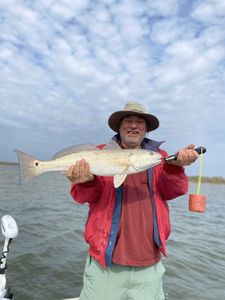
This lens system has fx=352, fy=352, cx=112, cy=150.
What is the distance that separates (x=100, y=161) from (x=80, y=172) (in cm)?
30

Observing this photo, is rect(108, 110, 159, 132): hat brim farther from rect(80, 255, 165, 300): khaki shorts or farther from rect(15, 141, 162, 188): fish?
rect(80, 255, 165, 300): khaki shorts

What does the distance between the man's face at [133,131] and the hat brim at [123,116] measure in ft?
0.21

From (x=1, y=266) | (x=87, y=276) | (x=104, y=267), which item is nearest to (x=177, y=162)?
(x=104, y=267)

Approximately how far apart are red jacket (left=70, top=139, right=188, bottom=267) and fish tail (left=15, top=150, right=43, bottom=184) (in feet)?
1.71

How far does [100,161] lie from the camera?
168 inches

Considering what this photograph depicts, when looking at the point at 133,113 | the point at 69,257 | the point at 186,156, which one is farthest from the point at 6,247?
the point at 69,257

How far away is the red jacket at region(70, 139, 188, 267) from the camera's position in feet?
13.6

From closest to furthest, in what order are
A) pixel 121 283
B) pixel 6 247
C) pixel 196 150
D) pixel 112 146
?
pixel 196 150
pixel 121 283
pixel 112 146
pixel 6 247

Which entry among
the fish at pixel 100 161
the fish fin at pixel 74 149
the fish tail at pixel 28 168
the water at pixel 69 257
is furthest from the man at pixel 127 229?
the water at pixel 69 257

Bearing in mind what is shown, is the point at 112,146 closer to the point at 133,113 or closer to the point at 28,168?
the point at 133,113

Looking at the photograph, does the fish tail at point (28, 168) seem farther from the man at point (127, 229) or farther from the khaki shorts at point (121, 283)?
the khaki shorts at point (121, 283)

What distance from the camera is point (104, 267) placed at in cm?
416

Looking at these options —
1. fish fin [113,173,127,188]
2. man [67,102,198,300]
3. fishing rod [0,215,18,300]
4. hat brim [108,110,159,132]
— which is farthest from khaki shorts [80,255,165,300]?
hat brim [108,110,159,132]

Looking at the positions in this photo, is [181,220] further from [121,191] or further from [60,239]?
[121,191]
